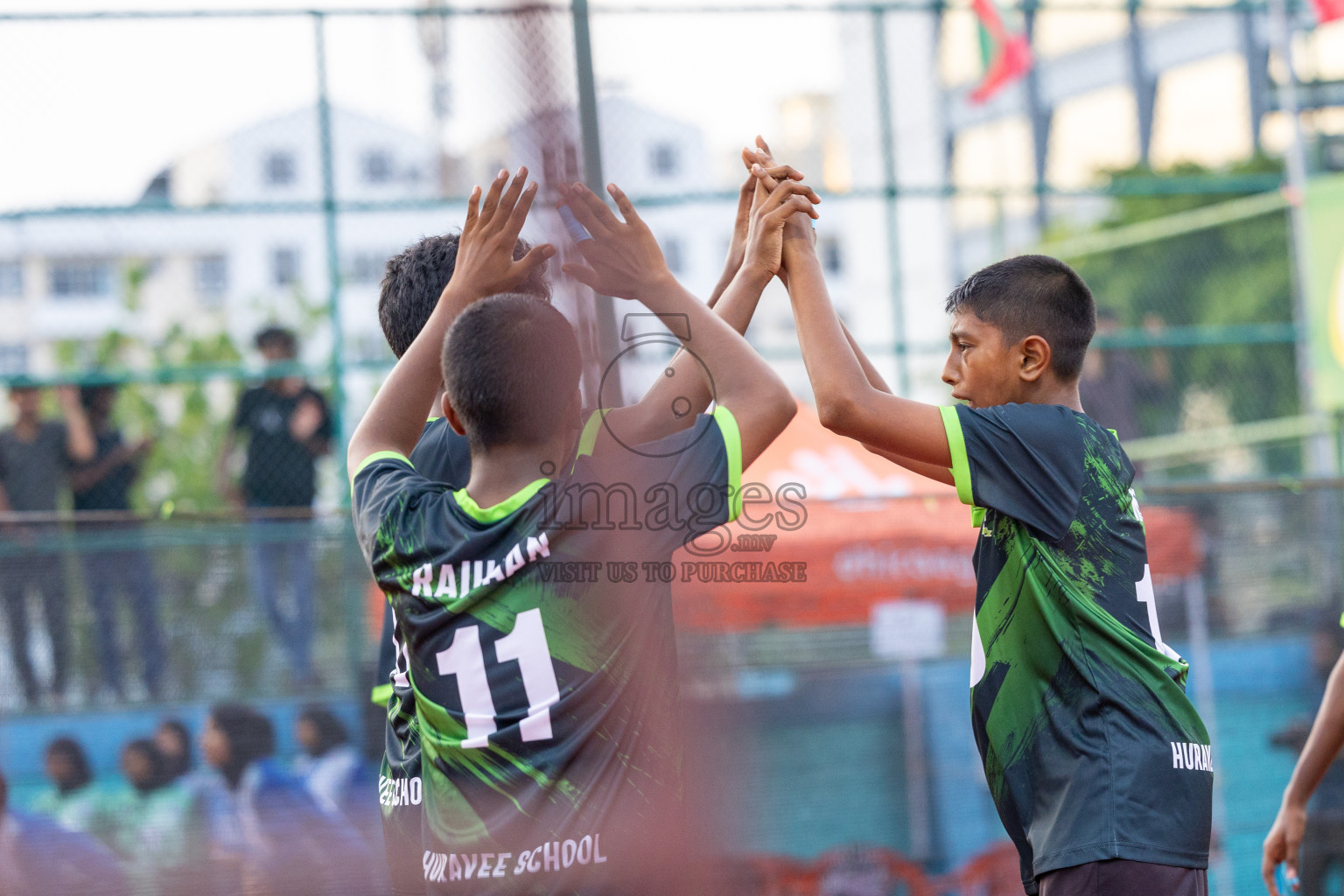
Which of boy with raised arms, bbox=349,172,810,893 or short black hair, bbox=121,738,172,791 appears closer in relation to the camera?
boy with raised arms, bbox=349,172,810,893

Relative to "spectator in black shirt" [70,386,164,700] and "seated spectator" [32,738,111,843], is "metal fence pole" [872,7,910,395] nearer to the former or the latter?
"spectator in black shirt" [70,386,164,700]

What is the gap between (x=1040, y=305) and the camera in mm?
2562

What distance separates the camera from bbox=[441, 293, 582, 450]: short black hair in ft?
6.64

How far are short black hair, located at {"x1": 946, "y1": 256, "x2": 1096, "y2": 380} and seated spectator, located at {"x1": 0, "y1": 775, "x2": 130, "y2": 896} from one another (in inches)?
134

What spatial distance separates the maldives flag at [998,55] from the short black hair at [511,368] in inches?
384

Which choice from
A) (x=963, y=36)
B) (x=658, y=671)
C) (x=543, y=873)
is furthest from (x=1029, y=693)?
(x=963, y=36)

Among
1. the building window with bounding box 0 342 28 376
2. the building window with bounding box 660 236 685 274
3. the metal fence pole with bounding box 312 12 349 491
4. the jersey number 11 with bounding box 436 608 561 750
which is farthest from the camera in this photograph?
the building window with bounding box 0 342 28 376

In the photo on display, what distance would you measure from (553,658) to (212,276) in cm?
1347

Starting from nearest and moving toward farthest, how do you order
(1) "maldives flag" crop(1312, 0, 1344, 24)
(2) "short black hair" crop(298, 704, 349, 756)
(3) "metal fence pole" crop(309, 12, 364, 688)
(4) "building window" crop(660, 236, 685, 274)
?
(2) "short black hair" crop(298, 704, 349, 756)
(3) "metal fence pole" crop(309, 12, 364, 688)
(1) "maldives flag" crop(1312, 0, 1344, 24)
(4) "building window" crop(660, 236, 685, 274)

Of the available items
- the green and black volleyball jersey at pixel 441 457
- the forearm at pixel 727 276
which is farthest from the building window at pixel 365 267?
the forearm at pixel 727 276

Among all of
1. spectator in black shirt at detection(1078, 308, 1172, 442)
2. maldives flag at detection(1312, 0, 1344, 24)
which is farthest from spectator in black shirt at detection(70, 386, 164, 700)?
maldives flag at detection(1312, 0, 1344, 24)

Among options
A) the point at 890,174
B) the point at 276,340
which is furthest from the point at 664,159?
the point at 276,340

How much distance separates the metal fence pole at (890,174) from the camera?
28.8ft

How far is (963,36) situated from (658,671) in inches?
1253
